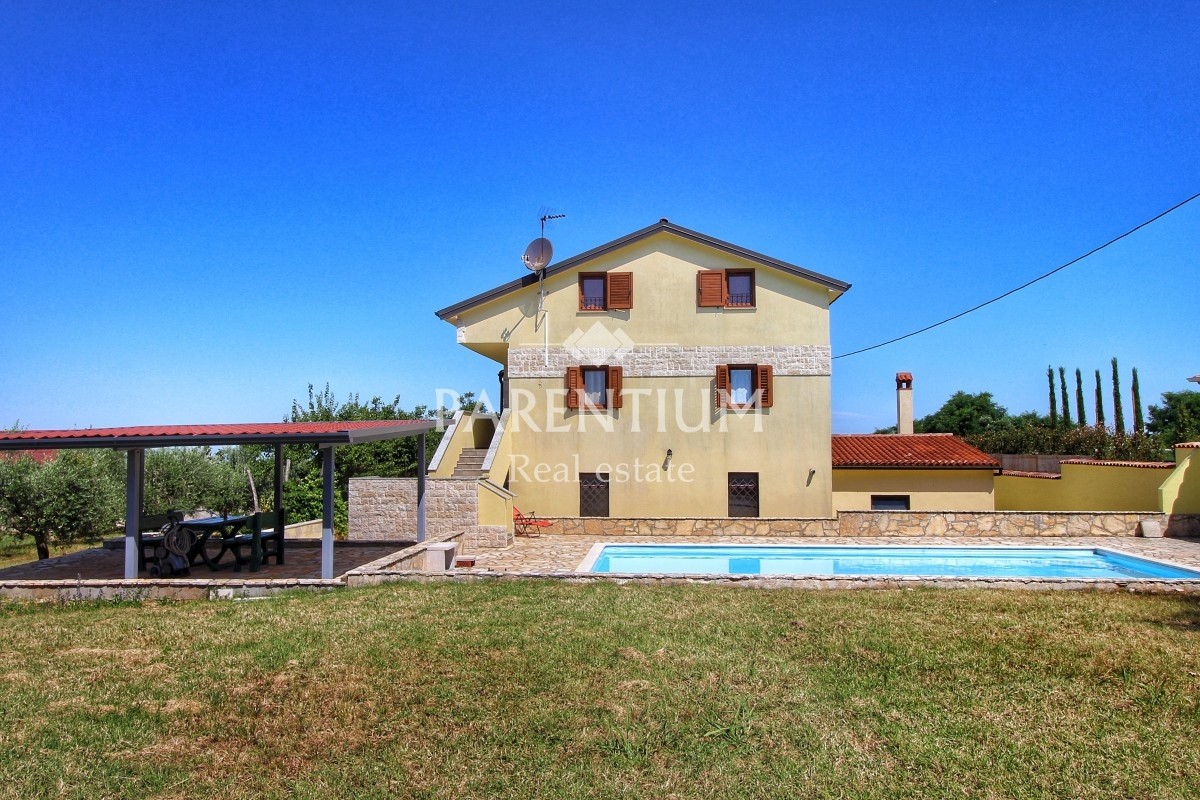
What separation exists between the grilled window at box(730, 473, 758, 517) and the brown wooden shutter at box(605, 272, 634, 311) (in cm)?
541

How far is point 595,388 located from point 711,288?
13.5 feet

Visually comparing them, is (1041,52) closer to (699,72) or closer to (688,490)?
(699,72)

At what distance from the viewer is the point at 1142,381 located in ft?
141

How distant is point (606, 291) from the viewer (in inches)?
771

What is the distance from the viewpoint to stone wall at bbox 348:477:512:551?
50.8 ft

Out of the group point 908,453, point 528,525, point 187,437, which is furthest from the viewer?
point 908,453

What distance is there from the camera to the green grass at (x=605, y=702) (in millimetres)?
4133

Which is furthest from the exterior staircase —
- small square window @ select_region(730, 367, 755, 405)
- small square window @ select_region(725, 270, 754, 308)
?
small square window @ select_region(725, 270, 754, 308)

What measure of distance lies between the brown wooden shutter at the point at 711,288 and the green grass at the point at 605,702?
39.9 feet

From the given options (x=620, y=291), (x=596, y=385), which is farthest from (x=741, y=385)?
(x=620, y=291)

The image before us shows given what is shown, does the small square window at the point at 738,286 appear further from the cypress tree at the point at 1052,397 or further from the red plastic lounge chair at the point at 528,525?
the cypress tree at the point at 1052,397

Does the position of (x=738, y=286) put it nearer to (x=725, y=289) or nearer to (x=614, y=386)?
(x=725, y=289)

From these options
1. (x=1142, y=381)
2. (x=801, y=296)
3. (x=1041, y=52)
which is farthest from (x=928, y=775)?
(x=1142, y=381)

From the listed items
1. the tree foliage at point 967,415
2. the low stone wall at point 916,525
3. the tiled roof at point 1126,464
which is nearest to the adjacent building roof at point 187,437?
the low stone wall at point 916,525
